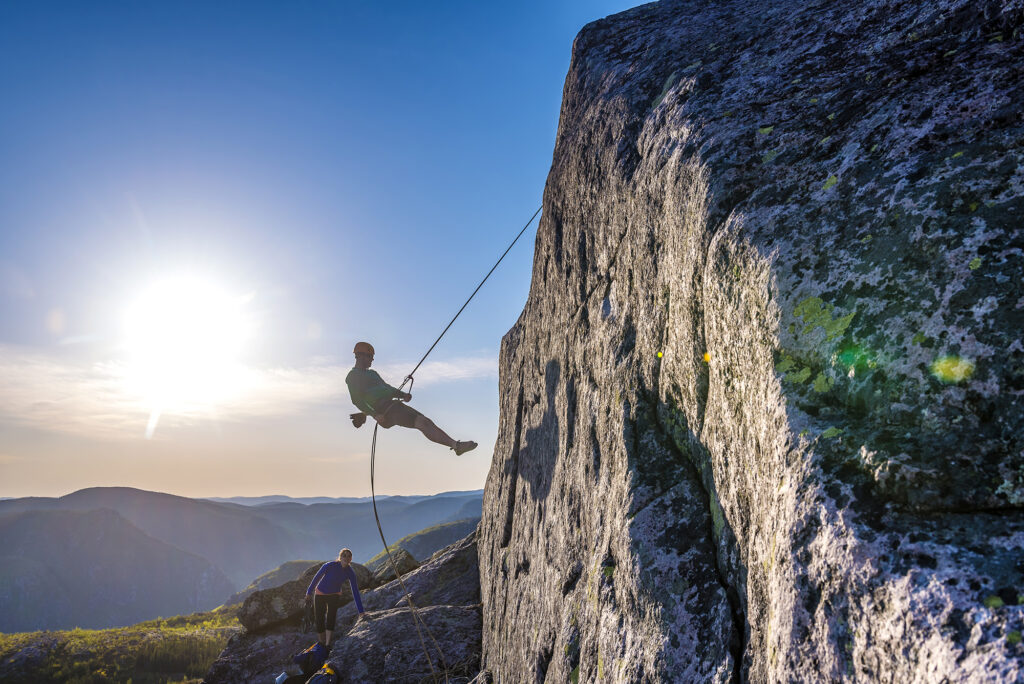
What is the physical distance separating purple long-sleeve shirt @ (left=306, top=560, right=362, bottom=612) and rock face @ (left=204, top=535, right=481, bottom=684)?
77 cm

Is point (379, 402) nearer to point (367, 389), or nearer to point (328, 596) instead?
point (367, 389)

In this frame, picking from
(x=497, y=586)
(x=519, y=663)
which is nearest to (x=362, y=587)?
(x=497, y=586)

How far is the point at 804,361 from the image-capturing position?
344 cm

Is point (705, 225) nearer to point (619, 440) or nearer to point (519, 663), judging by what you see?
point (619, 440)

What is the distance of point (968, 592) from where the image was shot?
7.61 feet

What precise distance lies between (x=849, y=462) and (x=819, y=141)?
253 centimetres

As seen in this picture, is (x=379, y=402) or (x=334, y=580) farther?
(x=334, y=580)

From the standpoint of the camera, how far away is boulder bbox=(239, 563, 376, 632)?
1700 centimetres

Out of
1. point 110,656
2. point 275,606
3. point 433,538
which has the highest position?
point 275,606

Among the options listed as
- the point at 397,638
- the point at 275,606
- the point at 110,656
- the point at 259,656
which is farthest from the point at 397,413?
the point at 110,656

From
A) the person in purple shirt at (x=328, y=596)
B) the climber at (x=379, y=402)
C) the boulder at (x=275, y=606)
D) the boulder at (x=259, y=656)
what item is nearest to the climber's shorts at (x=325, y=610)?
the person in purple shirt at (x=328, y=596)

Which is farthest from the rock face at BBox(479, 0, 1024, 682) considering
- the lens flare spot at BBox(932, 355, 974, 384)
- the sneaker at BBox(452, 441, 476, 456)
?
the sneaker at BBox(452, 441, 476, 456)

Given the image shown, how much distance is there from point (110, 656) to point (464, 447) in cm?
2701

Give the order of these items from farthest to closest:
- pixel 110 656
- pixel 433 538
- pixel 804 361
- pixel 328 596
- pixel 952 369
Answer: pixel 433 538
pixel 110 656
pixel 328 596
pixel 804 361
pixel 952 369
